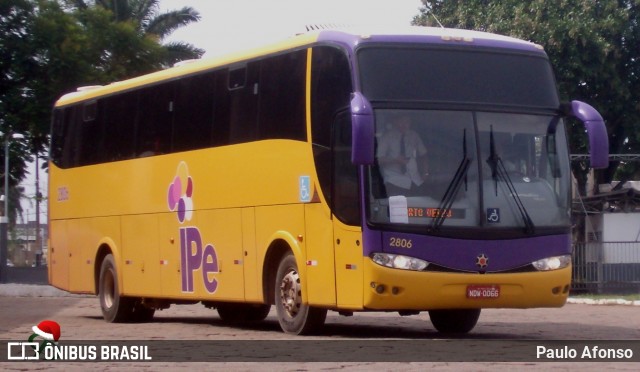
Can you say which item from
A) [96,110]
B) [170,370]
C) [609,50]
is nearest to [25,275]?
[609,50]

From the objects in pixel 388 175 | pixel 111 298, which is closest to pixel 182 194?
pixel 111 298

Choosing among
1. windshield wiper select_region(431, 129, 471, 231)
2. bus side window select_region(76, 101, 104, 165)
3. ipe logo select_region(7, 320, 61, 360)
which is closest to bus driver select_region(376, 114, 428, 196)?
windshield wiper select_region(431, 129, 471, 231)

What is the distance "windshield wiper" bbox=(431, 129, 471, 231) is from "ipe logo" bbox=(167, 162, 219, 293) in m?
4.59

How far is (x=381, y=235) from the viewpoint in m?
14.3

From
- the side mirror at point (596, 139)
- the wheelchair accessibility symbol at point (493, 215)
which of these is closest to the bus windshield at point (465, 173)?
the wheelchair accessibility symbol at point (493, 215)

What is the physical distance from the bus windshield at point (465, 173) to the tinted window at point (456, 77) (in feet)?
0.68

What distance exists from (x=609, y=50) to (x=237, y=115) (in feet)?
98.4

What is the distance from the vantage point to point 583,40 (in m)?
44.7

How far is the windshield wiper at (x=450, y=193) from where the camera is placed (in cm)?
1448

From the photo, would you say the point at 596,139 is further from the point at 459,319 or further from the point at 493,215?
the point at 459,319

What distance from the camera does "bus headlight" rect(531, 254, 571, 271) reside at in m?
15.0

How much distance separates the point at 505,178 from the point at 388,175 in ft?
4.48

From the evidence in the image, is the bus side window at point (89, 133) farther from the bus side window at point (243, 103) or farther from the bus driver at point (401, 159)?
the bus driver at point (401, 159)

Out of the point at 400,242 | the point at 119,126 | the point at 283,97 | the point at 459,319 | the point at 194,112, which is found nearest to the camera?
the point at 400,242
